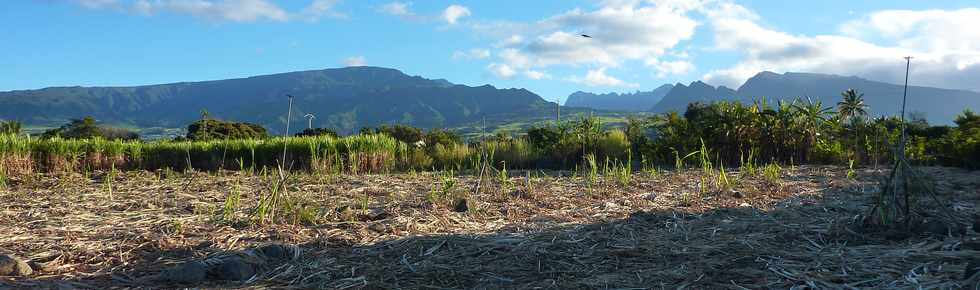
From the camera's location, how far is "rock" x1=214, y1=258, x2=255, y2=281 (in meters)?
2.77

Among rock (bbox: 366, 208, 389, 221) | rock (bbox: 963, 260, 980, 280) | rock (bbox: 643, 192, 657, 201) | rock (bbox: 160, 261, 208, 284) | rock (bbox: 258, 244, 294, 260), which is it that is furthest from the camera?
rock (bbox: 643, 192, 657, 201)

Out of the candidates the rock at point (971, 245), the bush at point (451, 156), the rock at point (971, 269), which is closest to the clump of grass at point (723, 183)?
the rock at point (971, 245)

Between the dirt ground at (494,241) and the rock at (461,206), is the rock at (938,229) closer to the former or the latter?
the dirt ground at (494,241)

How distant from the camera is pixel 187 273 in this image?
9.04ft

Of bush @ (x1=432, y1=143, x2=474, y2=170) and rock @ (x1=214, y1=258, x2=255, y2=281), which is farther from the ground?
rock @ (x1=214, y1=258, x2=255, y2=281)

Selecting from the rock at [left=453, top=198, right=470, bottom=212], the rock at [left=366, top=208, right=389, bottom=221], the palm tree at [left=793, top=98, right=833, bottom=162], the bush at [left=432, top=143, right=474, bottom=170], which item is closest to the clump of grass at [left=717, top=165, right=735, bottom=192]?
the rock at [left=453, top=198, right=470, bottom=212]

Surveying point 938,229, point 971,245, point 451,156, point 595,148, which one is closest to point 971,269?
point 971,245

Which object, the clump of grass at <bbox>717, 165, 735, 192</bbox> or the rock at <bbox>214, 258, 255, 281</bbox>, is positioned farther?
the clump of grass at <bbox>717, 165, 735, 192</bbox>

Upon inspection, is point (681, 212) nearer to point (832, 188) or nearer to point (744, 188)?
point (744, 188)

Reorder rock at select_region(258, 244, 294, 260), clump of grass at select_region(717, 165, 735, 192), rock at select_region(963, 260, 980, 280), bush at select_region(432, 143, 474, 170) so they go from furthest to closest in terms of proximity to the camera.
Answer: bush at select_region(432, 143, 474, 170), clump of grass at select_region(717, 165, 735, 192), rock at select_region(258, 244, 294, 260), rock at select_region(963, 260, 980, 280)

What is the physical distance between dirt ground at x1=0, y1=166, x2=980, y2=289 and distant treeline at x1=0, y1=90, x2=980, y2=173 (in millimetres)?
3598

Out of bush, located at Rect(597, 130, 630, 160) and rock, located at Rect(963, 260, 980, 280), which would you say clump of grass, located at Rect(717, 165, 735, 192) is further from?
bush, located at Rect(597, 130, 630, 160)

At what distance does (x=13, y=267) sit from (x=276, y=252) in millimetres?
1144

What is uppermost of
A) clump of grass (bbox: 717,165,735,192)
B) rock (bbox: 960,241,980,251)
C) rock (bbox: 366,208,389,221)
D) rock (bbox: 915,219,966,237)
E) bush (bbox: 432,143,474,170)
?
rock (bbox: 960,241,980,251)
